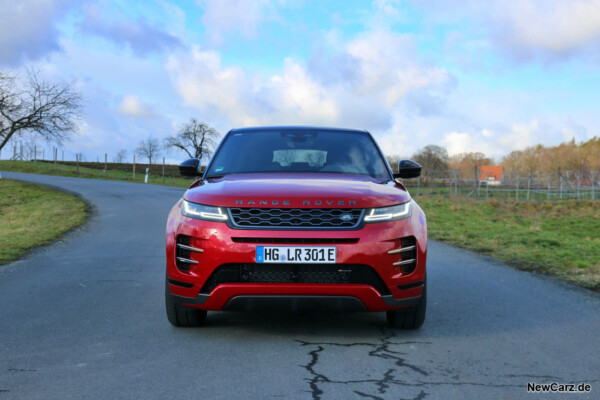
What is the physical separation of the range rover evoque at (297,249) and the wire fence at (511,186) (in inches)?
1137

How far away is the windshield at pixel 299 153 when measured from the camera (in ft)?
18.0

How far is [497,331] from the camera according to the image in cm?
479

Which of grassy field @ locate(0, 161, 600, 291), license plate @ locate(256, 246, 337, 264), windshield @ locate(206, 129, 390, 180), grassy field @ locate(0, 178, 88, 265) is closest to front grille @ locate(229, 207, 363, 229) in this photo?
license plate @ locate(256, 246, 337, 264)

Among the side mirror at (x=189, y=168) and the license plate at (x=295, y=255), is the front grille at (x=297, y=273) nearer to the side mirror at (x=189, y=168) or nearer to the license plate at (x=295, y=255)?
the license plate at (x=295, y=255)

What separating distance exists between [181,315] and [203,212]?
0.91 m

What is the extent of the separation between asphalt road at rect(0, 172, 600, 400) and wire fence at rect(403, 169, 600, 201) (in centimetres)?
2750

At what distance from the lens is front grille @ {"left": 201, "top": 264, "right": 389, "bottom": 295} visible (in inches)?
164

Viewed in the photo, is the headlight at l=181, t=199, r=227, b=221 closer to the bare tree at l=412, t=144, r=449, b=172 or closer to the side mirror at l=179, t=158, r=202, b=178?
the side mirror at l=179, t=158, r=202, b=178

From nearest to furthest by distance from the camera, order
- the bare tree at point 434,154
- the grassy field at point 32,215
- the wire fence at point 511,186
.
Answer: the grassy field at point 32,215 → the wire fence at point 511,186 → the bare tree at point 434,154

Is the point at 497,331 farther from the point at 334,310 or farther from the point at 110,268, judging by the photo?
the point at 110,268

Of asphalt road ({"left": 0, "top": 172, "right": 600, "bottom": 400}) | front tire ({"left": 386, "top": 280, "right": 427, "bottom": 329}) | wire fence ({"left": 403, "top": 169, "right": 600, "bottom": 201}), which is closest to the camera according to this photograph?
asphalt road ({"left": 0, "top": 172, "right": 600, "bottom": 400})

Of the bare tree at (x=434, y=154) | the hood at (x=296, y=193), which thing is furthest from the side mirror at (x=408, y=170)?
the bare tree at (x=434, y=154)

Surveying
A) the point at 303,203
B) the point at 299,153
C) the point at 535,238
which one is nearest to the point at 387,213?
the point at 303,203

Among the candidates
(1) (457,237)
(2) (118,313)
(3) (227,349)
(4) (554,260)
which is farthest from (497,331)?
(1) (457,237)
